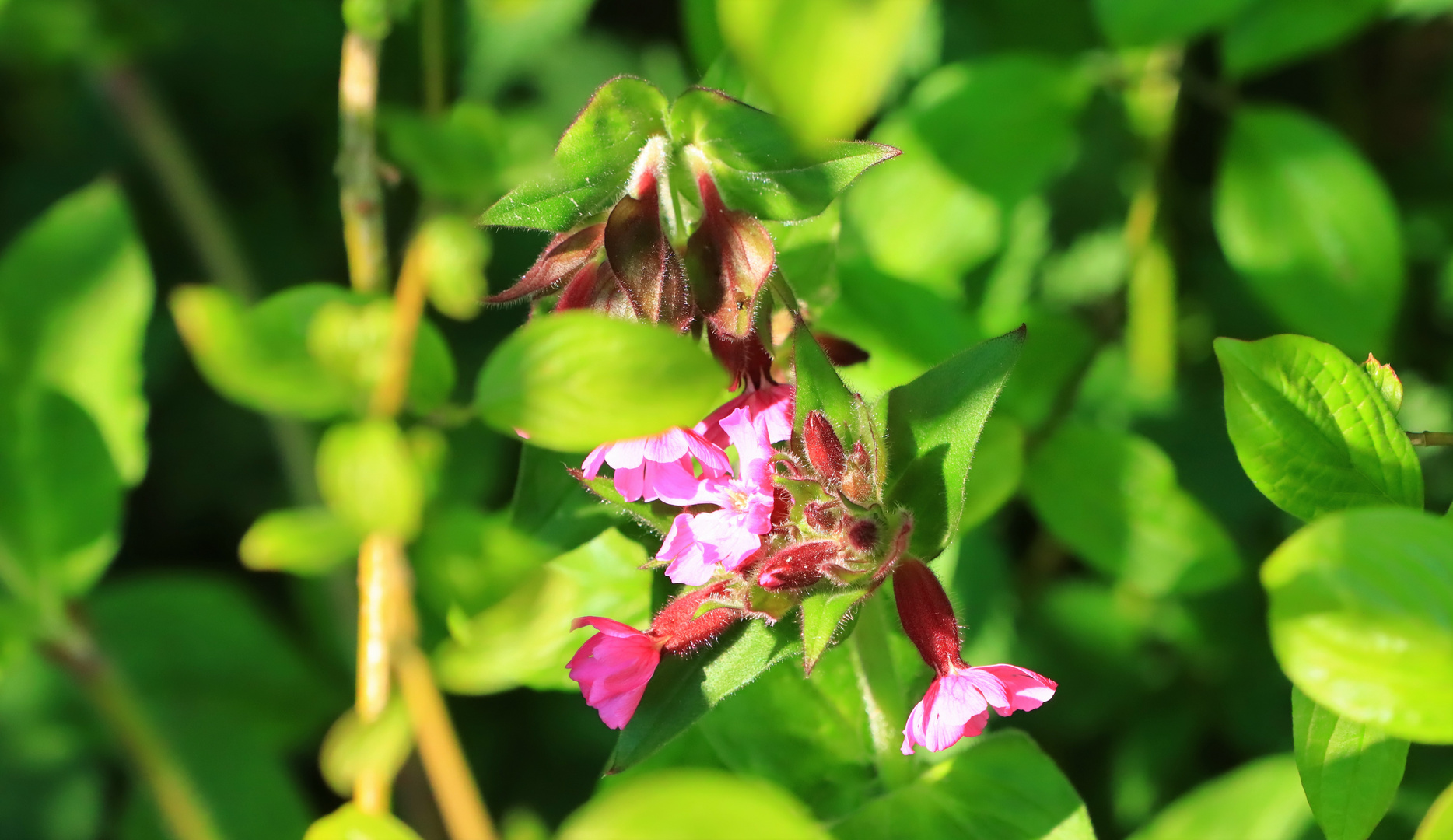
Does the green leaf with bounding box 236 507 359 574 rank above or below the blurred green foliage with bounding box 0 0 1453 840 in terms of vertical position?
above

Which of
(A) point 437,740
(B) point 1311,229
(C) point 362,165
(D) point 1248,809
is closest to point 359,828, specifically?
(A) point 437,740

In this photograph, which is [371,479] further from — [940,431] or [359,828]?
[940,431]

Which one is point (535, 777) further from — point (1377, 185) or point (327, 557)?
point (1377, 185)

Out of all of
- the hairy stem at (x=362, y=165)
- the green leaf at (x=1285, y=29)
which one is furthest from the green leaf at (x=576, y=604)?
the green leaf at (x=1285, y=29)

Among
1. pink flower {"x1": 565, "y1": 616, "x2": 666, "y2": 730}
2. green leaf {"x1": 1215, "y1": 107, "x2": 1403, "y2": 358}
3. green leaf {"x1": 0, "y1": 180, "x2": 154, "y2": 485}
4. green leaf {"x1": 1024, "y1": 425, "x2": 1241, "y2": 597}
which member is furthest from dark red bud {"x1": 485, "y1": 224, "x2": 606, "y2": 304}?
green leaf {"x1": 1215, "y1": 107, "x2": 1403, "y2": 358}

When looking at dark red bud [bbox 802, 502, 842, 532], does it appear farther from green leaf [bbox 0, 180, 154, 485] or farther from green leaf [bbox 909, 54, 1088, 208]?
green leaf [bbox 0, 180, 154, 485]

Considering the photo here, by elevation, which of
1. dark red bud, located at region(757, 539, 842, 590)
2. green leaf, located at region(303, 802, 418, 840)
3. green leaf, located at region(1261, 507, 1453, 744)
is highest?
green leaf, located at region(1261, 507, 1453, 744)

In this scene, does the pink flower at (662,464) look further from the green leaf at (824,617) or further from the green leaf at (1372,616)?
the green leaf at (1372,616)

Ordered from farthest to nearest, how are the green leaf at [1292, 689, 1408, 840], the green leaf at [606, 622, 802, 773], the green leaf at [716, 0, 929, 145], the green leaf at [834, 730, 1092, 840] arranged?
the green leaf at [834, 730, 1092, 840], the green leaf at [606, 622, 802, 773], the green leaf at [1292, 689, 1408, 840], the green leaf at [716, 0, 929, 145]
